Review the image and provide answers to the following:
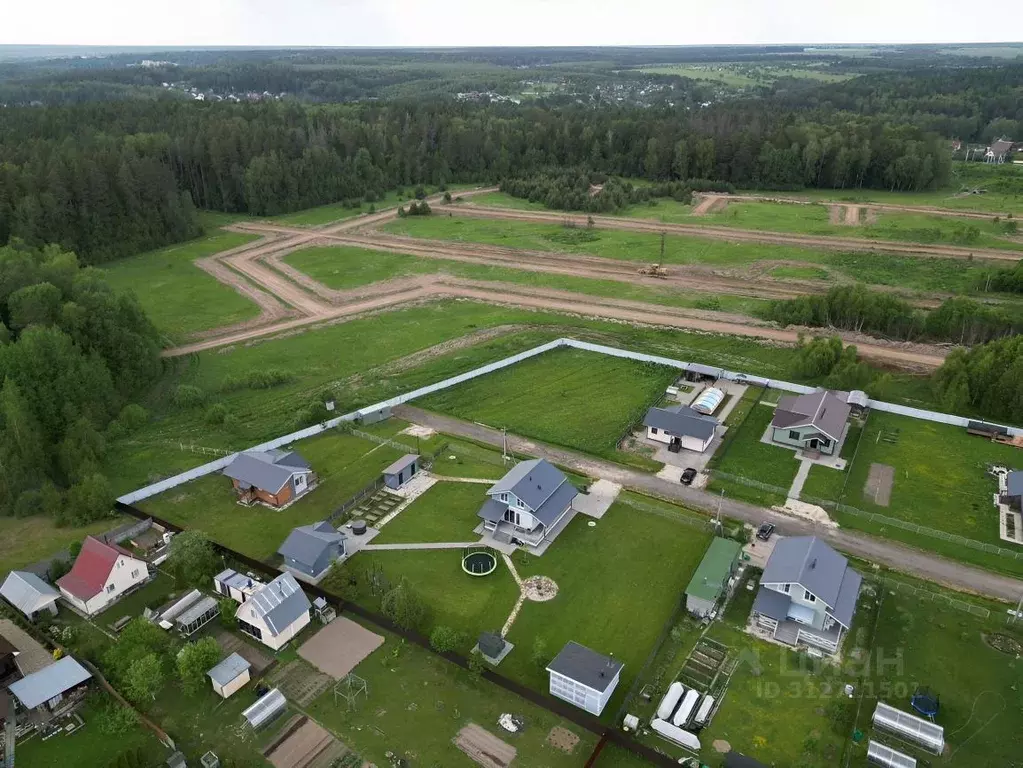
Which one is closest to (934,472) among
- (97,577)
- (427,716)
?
(427,716)

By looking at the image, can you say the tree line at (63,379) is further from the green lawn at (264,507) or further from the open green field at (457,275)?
the open green field at (457,275)

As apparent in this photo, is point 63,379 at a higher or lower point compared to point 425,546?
higher

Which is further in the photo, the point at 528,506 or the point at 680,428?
the point at 680,428

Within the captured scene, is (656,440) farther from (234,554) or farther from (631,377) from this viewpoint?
(234,554)

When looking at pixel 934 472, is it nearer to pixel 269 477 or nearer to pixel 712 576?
pixel 712 576

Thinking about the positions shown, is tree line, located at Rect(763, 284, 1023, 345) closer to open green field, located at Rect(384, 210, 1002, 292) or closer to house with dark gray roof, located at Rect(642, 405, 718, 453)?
open green field, located at Rect(384, 210, 1002, 292)

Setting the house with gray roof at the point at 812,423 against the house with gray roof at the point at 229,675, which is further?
the house with gray roof at the point at 812,423

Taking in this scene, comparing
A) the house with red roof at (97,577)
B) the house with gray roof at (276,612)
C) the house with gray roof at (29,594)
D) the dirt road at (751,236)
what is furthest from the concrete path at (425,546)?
the dirt road at (751,236)

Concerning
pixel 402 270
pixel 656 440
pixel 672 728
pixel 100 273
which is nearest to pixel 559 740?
pixel 672 728
